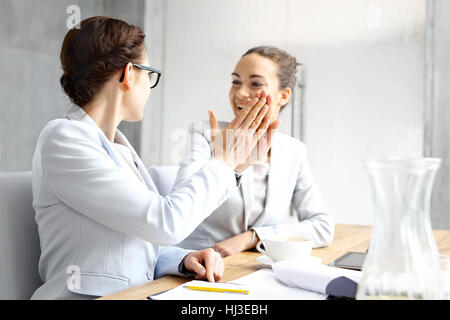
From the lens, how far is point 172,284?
93cm

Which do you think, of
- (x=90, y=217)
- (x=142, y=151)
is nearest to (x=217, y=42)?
(x=142, y=151)

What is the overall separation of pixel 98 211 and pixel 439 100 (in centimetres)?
251

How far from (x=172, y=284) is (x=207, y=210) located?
17 cm

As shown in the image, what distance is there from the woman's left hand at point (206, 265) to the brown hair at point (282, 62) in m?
1.10

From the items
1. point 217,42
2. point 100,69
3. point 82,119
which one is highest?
point 217,42

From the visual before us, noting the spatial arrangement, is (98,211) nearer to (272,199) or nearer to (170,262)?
(170,262)

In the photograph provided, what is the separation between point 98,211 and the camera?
91cm

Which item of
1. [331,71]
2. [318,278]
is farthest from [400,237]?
[331,71]

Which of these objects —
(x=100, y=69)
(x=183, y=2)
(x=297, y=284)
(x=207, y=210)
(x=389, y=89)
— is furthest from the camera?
(x=183, y=2)

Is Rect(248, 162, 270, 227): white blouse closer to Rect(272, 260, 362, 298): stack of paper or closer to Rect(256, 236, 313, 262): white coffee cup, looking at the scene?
Rect(256, 236, 313, 262): white coffee cup

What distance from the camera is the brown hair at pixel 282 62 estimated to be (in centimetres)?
188

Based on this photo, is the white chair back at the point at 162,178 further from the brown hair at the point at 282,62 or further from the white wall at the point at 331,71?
the white wall at the point at 331,71

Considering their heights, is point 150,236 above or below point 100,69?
below
